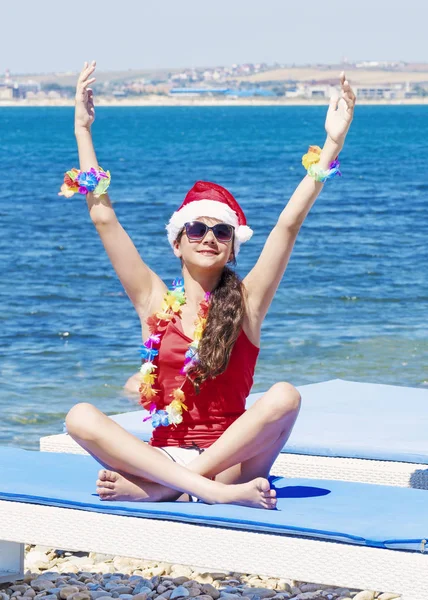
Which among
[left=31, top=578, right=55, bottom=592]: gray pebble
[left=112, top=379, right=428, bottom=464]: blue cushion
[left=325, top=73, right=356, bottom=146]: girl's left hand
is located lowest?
[left=31, top=578, right=55, bottom=592]: gray pebble

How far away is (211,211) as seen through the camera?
472cm

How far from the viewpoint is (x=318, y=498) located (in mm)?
4559

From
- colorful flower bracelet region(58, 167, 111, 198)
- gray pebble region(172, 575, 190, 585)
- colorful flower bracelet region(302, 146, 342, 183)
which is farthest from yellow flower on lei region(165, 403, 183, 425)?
gray pebble region(172, 575, 190, 585)

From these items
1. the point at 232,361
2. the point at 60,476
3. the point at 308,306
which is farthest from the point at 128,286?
the point at 308,306

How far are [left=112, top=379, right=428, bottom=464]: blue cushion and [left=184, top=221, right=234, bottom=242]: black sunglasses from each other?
1.83m

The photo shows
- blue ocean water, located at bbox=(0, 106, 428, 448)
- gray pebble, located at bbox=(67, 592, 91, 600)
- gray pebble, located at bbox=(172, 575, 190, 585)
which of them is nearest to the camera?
gray pebble, located at bbox=(67, 592, 91, 600)

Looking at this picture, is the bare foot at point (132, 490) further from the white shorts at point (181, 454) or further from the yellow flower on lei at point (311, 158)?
the yellow flower on lei at point (311, 158)

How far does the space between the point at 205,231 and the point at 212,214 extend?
8 cm

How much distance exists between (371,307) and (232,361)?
1193cm

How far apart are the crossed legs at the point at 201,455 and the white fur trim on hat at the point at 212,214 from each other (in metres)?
0.68

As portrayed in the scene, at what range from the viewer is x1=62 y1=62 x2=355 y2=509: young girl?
4.43m

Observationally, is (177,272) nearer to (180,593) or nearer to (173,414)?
(180,593)

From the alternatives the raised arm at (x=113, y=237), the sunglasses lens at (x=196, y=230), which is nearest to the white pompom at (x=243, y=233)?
the sunglasses lens at (x=196, y=230)

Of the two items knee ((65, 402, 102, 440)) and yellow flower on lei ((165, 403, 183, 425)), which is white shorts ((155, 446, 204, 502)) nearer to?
yellow flower on lei ((165, 403, 183, 425))
